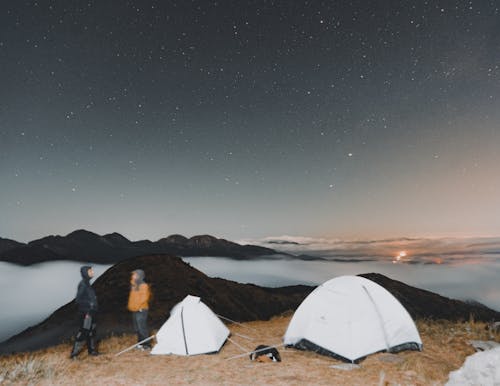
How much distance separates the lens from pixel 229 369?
27.4ft

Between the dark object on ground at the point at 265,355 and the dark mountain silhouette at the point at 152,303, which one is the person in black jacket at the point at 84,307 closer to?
the dark object on ground at the point at 265,355

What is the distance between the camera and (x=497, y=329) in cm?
1280

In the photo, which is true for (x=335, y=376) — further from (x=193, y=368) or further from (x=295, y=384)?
(x=193, y=368)

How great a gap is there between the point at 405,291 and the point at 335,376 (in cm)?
6195

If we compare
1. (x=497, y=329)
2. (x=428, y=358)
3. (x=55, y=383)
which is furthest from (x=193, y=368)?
(x=497, y=329)

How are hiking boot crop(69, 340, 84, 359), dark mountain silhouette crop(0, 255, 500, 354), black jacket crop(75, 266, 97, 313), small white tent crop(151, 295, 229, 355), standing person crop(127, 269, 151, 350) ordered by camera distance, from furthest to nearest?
dark mountain silhouette crop(0, 255, 500, 354)
standing person crop(127, 269, 151, 350)
small white tent crop(151, 295, 229, 355)
black jacket crop(75, 266, 97, 313)
hiking boot crop(69, 340, 84, 359)

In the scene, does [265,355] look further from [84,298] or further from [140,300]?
[84,298]

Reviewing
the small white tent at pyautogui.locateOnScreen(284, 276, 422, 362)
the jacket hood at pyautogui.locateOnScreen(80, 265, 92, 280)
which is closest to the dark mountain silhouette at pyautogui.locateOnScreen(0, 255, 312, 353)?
the jacket hood at pyautogui.locateOnScreen(80, 265, 92, 280)

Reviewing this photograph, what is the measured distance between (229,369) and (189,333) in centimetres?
197

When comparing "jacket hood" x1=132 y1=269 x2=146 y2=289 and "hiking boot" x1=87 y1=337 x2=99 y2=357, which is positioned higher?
"jacket hood" x1=132 y1=269 x2=146 y2=289

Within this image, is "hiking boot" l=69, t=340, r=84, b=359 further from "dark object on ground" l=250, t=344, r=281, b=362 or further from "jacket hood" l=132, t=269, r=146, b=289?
"dark object on ground" l=250, t=344, r=281, b=362

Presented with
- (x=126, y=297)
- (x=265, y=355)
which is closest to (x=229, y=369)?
(x=265, y=355)

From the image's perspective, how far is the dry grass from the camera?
292 inches

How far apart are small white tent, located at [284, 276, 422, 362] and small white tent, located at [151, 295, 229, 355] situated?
7.65ft
